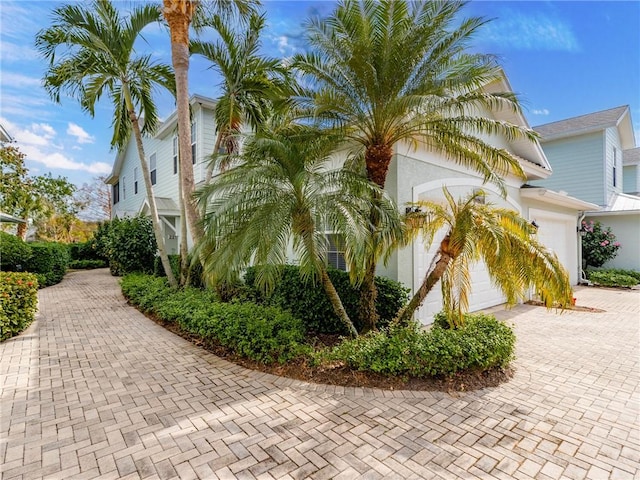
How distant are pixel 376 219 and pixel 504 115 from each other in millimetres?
8338

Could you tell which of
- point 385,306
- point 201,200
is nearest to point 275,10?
point 201,200

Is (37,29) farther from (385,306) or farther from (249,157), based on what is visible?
(385,306)

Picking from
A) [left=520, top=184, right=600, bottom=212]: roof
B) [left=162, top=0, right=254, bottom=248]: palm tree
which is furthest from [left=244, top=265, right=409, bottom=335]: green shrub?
[left=520, top=184, right=600, bottom=212]: roof

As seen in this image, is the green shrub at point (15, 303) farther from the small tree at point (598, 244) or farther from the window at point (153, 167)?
the small tree at point (598, 244)

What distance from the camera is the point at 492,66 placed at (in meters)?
5.72

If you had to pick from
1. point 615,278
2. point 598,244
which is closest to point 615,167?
point 598,244

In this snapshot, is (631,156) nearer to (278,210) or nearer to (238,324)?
(278,210)

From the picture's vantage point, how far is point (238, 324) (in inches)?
238

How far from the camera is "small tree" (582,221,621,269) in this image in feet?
51.4

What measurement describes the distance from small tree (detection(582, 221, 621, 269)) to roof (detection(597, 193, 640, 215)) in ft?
2.48

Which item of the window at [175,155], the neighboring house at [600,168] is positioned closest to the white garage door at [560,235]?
the neighboring house at [600,168]

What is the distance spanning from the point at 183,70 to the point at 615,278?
19.0m

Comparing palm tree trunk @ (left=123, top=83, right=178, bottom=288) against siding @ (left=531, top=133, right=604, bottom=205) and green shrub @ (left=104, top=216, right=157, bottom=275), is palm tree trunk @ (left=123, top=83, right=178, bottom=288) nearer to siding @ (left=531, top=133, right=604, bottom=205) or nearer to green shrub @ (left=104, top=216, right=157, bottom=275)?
green shrub @ (left=104, top=216, right=157, bottom=275)

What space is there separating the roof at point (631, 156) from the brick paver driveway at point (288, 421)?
21209mm
